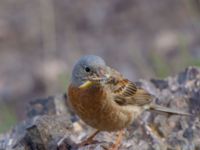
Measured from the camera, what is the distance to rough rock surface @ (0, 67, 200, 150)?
747 centimetres

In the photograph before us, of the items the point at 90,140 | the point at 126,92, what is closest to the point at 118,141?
the point at 90,140

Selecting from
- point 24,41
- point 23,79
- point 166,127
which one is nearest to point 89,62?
point 166,127

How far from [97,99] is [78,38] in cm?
709

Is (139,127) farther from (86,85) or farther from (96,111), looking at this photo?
(86,85)

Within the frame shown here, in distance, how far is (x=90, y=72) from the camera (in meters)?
7.56

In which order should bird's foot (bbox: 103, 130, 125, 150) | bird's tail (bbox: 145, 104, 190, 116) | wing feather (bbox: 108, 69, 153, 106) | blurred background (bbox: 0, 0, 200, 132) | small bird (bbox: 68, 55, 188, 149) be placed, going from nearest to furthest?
bird's foot (bbox: 103, 130, 125, 150) → small bird (bbox: 68, 55, 188, 149) → bird's tail (bbox: 145, 104, 190, 116) → wing feather (bbox: 108, 69, 153, 106) → blurred background (bbox: 0, 0, 200, 132)

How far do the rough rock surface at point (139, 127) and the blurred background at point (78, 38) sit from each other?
3.65m

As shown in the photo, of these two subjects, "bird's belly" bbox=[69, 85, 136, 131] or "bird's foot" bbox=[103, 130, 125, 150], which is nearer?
"bird's foot" bbox=[103, 130, 125, 150]

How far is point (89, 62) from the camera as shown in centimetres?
752

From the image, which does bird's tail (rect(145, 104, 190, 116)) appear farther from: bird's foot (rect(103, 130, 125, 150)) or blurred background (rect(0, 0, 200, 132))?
blurred background (rect(0, 0, 200, 132))

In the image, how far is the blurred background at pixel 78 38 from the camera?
1325cm

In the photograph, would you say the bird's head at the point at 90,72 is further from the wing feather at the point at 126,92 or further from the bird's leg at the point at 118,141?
→ the bird's leg at the point at 118,141

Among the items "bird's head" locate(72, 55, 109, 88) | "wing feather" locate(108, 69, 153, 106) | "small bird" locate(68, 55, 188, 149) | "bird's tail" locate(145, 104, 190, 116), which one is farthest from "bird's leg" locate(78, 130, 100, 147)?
"bird's tail" locate(145, 104, 190, 116)

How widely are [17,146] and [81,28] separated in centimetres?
784
